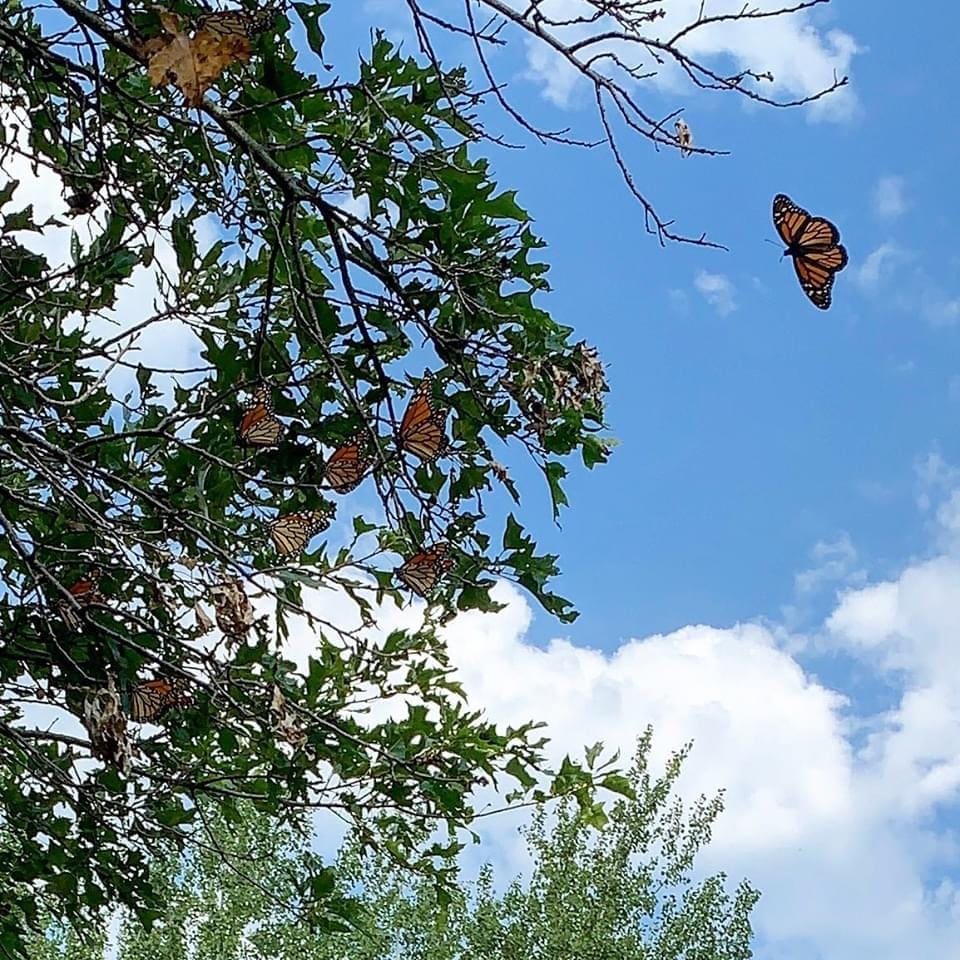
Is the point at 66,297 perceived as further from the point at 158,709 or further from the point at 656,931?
the point at 656,931

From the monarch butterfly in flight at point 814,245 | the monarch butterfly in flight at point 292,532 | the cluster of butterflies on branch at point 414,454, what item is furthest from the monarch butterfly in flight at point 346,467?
the monarch butterfly in flight at point 814,245

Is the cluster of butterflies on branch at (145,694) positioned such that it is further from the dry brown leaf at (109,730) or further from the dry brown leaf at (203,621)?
the dry brown leaf at (203,621)

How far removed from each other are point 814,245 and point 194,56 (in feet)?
7.59

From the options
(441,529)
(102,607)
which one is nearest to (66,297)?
(102,607)

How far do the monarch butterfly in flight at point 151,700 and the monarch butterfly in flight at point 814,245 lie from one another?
6.56 ft

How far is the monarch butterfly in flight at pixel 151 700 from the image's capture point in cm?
340

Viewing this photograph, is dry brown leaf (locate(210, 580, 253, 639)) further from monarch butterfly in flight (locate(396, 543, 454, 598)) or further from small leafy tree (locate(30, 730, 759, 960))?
small leafy tree (locate(30, 730, 759, 960))

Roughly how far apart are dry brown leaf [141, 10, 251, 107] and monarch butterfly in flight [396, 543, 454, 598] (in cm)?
107

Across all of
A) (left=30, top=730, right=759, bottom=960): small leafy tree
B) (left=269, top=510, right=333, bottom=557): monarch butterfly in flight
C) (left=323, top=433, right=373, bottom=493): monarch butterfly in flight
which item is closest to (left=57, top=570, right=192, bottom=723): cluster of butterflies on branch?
(left=269, top=510, right=333, bottom=557): monarch butterfly in flight

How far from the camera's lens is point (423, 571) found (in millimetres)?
2949

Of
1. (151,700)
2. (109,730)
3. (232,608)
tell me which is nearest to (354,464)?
(232,608)

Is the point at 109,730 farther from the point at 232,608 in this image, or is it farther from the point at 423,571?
the point at 423,571

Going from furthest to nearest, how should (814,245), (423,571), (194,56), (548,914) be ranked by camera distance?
1. (548,914)
2. (814,245)
3. (423,571)
4. (194,56)

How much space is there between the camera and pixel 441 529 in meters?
3.24
